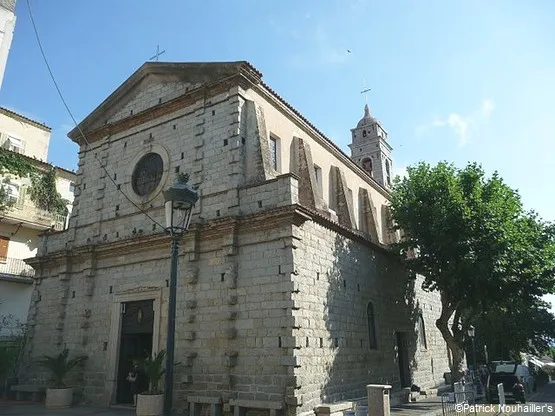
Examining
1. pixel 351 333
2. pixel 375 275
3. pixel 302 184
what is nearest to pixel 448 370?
pixel 375 275

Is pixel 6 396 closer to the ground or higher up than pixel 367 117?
closer to the ground

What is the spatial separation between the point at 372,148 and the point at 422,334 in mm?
22558

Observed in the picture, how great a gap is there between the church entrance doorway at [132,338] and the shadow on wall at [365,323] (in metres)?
5.68

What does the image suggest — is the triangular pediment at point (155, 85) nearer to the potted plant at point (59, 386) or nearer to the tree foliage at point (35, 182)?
the tree foliage at point (35, 182)

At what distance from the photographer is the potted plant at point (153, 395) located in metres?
10.2

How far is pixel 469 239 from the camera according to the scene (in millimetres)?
14742

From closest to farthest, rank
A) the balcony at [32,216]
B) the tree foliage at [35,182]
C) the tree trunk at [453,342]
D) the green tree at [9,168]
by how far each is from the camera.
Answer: the tree trunk at [453,342], the green tree at [9,168], the tree foliage at [35,182], the balcony at [32,216]

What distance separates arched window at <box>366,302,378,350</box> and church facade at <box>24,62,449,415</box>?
0.18 feet

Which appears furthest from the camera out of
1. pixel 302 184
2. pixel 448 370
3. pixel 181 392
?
pixel 448 370

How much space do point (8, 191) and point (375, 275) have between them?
18.3 metres

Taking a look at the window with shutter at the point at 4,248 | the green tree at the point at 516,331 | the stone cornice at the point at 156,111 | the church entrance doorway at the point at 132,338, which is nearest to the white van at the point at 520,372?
the green tree at the point at 516,331

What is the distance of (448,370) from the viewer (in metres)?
21.4

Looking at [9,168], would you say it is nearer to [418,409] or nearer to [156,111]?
[156,111]

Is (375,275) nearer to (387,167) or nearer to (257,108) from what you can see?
(257,108)
